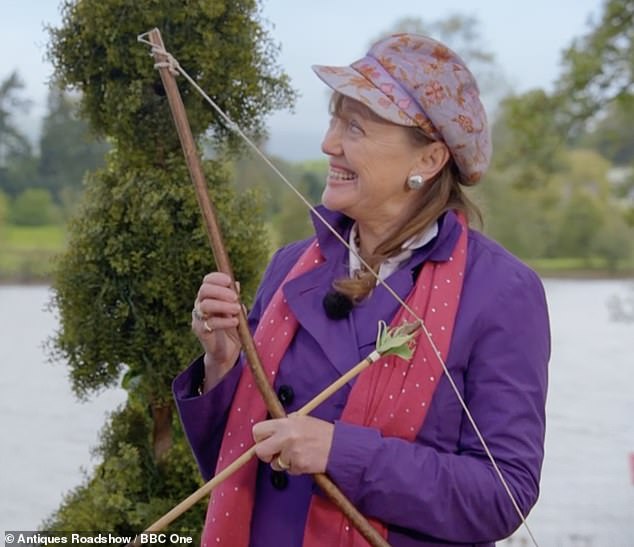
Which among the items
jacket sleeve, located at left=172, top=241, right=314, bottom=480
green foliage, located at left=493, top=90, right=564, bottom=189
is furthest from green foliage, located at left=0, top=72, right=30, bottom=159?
jacket sleeve, located at left=172, top=241, right=314, bottom=480

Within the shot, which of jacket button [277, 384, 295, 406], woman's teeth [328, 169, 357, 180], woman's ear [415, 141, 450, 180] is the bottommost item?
jacket button [277, 384, 295, 406]

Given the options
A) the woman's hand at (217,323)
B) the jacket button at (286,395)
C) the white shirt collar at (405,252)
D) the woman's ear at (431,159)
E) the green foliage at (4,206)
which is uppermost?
the woman's ear at (431,159)

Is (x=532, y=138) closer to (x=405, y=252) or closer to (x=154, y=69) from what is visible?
(x=154, y=69)

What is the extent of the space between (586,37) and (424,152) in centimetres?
439

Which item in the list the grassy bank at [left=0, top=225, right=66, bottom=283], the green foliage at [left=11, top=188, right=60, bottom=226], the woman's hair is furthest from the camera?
the grassy bank at [left=0, top=225, right=66, bottom=283]

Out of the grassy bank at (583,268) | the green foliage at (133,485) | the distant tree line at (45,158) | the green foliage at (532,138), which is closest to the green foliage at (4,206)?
the distant tree line at (45,158)

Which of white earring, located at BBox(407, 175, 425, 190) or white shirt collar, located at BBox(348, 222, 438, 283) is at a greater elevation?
white earring, located at BBox(407, 175, 425, 190)

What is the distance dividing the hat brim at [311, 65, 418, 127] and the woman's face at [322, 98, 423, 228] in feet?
0.12

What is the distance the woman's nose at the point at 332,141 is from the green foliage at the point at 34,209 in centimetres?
522

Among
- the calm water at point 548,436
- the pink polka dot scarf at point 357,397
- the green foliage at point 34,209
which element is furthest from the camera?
the green foliage at point 34,209

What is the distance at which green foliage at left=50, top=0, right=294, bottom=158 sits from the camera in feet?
8.89

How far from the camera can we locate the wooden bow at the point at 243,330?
62.7 inches

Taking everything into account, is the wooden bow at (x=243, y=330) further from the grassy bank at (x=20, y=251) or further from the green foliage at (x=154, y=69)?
the grassy bank at (x=20, y=251)

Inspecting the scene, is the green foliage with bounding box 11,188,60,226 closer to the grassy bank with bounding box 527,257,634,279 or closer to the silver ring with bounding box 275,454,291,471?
the silver ring with bounding box 275,454,291,471
